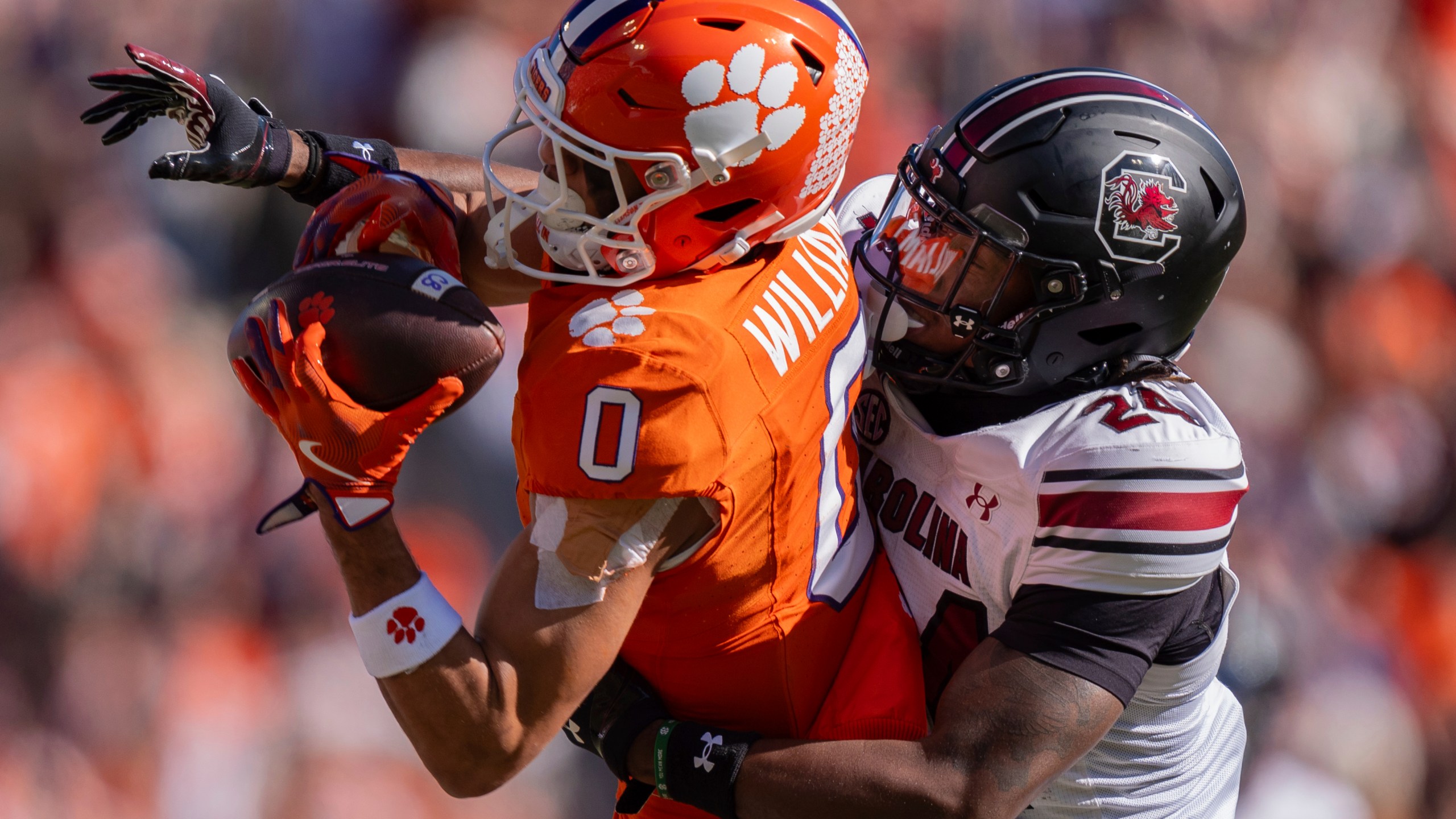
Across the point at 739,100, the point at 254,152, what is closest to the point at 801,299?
the point at 739,100

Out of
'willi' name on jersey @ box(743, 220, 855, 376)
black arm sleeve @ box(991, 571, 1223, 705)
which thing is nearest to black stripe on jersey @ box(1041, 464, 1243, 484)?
black arm sleeve @ box(991, 571, 1223, 705)

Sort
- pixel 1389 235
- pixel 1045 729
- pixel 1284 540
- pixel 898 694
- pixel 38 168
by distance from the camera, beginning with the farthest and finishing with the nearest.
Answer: pixel 1389 235
pixel 1284 540
pixel 38 168
pixel 898 694
pixel 1045 729

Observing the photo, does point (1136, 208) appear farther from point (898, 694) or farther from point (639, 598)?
point (639, 598)

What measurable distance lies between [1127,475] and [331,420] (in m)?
1.10

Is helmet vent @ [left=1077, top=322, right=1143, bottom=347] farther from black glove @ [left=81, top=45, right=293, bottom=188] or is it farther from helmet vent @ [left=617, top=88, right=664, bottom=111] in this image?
black glove @ [left=81, top=45, right=293, bottom=188]

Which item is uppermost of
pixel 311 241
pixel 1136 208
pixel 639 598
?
pixel 1136 208

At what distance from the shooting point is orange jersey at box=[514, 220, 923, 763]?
1419mm

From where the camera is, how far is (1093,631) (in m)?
1.64

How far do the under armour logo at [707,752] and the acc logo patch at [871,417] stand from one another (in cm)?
59

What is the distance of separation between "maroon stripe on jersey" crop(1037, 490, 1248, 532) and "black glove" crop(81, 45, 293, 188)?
4.54 ft

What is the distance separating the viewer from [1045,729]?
1611 mm

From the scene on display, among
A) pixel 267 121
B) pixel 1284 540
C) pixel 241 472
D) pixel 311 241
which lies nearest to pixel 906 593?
pixel 311 241

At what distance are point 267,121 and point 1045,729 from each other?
5.25ft

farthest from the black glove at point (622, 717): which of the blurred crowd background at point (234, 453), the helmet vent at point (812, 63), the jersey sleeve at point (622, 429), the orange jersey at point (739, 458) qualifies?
the blurred crowd background at point (234, 453)
